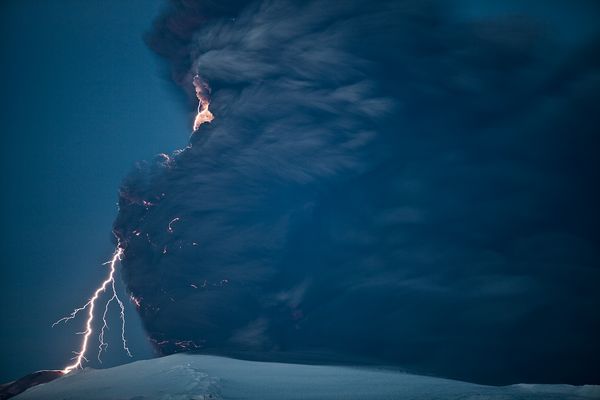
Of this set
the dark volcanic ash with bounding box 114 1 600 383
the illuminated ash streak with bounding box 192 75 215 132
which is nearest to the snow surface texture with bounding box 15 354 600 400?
the dark volcanic ash with bounding box 114 1 600 383

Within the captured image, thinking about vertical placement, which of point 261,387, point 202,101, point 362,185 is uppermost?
point 202,101

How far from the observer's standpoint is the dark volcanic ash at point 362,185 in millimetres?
9297

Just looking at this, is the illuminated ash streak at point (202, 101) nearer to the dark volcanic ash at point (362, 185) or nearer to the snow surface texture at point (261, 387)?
the dark volcanic ash at point (362, 185)

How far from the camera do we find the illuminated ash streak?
11618 millimetres

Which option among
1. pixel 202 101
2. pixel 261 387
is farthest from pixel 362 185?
pixel 261 387

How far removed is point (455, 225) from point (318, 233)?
4.00 meters

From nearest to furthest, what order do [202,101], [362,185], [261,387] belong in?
[261,387], [362,185], [202,101]

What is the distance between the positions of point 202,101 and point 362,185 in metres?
6.44

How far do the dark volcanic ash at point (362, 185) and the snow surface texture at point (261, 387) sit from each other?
500 cm

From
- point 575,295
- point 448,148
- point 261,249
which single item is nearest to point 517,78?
point 448,148

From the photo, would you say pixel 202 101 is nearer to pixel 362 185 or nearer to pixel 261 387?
pixel 362 185

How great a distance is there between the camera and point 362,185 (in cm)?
1075

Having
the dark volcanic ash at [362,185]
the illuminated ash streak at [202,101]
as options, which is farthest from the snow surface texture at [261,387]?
the illuminated ash streak at [202,101]

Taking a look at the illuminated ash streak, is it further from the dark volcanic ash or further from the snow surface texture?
the snow surface texture
